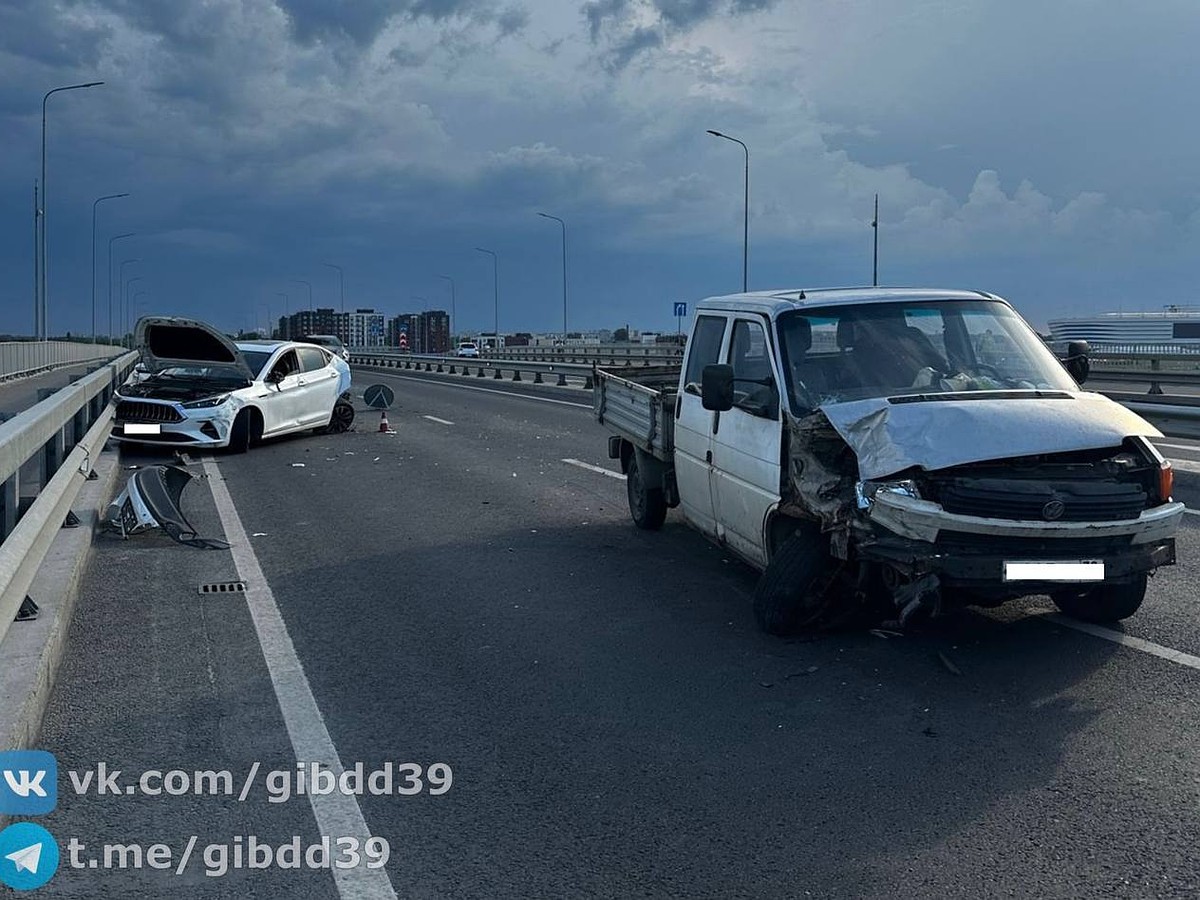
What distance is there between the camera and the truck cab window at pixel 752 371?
7.08 meters

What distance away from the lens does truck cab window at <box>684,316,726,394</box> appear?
8391mm

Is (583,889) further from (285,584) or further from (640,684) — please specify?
(285,584)

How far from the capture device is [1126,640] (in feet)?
21.1

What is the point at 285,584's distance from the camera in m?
8.21

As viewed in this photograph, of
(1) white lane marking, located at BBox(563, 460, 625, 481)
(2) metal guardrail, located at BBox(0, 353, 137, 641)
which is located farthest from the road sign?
(2) metal guardrail, located at BBox(0, 353, 137, 641)

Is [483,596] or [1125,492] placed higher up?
[1125,492]

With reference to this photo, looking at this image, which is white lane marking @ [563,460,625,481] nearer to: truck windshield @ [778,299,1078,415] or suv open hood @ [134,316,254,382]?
suv open hood @ [134,316,254,382]

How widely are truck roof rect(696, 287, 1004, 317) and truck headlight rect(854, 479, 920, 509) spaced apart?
6.20 feet

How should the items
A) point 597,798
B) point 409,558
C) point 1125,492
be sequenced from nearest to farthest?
point 597,798 < point 1125,492 < point 409,558

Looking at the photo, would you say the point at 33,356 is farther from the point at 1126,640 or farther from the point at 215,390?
the point at 1126,640

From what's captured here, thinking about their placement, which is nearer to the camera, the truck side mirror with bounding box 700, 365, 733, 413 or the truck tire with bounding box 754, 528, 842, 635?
the truck tire with bounding box 754, 528, 842, 635

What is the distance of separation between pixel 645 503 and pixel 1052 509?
474 centimetres

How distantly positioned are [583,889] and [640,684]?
2161 mm

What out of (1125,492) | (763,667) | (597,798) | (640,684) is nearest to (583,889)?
(597,798)
